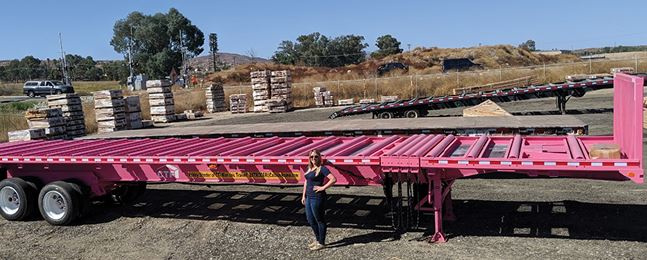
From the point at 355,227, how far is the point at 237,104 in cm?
2693

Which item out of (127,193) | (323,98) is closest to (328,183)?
(127,193)

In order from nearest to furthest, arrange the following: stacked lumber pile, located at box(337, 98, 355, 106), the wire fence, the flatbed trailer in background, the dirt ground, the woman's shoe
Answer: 1. the dirt ground
2. the woman's shoe
3. the flatbed trailer in background
4. stacked lumber pile, located at box(337, 98, 355, 106)
5. the wire fence

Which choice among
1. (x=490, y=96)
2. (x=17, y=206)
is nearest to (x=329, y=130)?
(x=17, y=206)

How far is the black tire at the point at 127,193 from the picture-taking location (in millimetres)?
10031

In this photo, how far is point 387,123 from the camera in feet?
40.7

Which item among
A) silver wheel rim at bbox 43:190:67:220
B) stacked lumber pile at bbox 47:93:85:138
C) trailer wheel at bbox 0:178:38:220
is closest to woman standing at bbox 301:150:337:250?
silver wheel rim at bbox 43:190:67:220

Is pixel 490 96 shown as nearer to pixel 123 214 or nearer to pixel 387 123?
pixel 387 123

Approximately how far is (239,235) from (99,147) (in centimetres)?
345

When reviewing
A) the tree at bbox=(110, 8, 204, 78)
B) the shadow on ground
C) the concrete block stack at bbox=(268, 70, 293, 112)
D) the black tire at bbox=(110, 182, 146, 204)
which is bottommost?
the shadow on ground

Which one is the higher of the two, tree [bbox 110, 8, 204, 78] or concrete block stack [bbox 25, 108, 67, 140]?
tree [bbox 110, 8, 204, 78]

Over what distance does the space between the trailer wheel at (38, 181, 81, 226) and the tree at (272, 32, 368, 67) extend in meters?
70.5

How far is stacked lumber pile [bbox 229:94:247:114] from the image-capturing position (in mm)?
34156

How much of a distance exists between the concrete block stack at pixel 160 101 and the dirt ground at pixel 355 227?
19.1 m

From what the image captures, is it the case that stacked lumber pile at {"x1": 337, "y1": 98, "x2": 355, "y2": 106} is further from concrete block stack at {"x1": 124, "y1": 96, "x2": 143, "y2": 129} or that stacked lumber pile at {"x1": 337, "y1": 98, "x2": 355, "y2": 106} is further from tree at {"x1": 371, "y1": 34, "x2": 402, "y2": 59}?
tree at {"x1": 371, "y1": 34, "x2": 402, "y2": 59}
